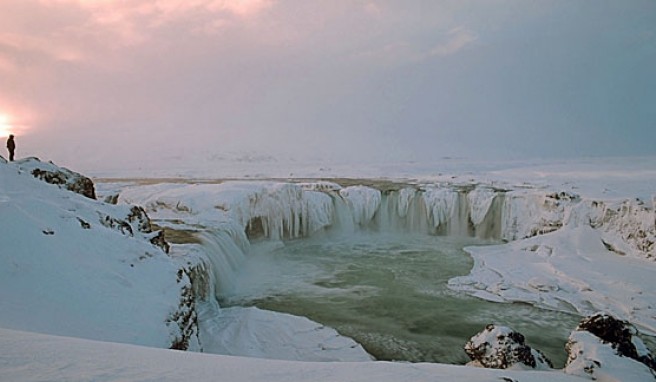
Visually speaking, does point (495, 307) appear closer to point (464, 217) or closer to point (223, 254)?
point (223, 254)

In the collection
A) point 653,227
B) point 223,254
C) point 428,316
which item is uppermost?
point 653,227

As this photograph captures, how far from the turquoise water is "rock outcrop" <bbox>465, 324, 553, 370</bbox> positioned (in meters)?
2.69

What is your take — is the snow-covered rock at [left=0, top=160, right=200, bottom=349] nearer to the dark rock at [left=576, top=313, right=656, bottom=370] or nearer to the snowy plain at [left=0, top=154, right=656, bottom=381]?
the snowy plain at [left=0, top=154, right=656, bottom=381]

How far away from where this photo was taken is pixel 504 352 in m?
4.23

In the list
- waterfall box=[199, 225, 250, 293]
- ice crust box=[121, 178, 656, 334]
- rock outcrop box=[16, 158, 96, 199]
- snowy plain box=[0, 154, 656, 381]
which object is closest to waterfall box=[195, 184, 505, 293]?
ice crust box=[121, 178, 656, 334]

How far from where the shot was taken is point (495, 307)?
9484 mm

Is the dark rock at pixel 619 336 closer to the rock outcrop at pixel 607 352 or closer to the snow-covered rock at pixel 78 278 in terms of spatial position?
the rock outcrop at pixel 607 352

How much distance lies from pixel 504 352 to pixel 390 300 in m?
5.81

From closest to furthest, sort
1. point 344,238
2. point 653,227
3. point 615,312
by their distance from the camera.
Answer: point 615,312 < point 653,227 < point 344,238

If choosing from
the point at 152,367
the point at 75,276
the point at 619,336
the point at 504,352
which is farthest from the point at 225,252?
the point at 152,367

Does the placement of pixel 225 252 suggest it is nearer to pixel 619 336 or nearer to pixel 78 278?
pixel 78 278

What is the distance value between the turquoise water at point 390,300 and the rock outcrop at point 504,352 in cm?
269

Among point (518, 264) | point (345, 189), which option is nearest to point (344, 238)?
point (345, 189)

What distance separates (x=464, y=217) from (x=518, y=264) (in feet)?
20.5
